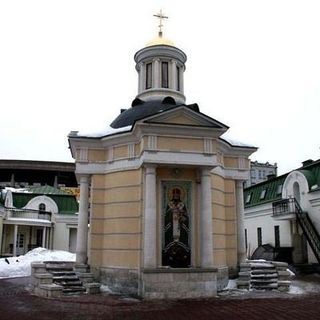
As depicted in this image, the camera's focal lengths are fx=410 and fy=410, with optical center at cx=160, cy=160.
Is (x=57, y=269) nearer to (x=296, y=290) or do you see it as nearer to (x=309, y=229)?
(x=296, y=290)

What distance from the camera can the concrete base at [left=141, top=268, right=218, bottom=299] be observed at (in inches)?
521

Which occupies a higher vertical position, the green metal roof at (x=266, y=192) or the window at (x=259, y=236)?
the green metal roof at (x=266, y=192)

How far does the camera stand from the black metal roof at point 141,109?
16.9 metres

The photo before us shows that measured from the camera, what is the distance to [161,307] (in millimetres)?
11680

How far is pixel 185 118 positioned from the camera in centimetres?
1484

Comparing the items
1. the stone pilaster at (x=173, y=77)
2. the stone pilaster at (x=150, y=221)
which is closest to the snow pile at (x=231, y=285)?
the stone pilaster at (x=150, y=221)

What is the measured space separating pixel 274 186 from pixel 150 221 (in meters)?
20.7

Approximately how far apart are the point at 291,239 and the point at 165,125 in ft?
58.2

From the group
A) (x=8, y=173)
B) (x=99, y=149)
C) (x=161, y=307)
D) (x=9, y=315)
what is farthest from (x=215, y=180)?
(x=8, y=173)

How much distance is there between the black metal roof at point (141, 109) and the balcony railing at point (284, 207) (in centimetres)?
1357

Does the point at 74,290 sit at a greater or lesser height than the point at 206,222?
lesser

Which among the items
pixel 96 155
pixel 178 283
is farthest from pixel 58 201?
pixel 178 283

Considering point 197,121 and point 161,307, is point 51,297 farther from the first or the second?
point 197,121

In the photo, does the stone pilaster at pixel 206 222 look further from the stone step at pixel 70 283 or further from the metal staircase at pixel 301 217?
the metal staircase at pixel 301 217
